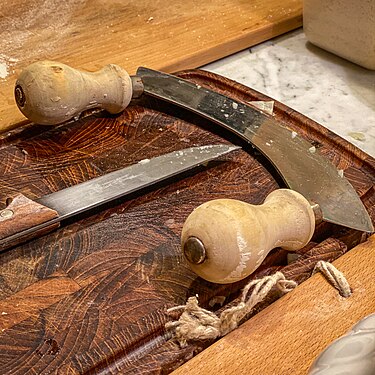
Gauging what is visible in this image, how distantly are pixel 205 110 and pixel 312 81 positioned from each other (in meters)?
0.26

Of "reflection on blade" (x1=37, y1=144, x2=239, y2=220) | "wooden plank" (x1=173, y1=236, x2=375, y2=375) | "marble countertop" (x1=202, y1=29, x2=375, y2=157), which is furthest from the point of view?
"marble countertop" (x1=202, y1=29, x2=375, y2=157)

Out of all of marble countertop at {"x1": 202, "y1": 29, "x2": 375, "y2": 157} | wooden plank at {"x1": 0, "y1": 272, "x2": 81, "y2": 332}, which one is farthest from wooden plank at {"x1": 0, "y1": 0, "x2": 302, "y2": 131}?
wooden plank at {"x1": 0, "y1": 272, "x2": 81, "y2": 332}

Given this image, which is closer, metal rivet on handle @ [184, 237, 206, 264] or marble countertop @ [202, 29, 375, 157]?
metal rivet on handle @ [184, 237, 206, 264]

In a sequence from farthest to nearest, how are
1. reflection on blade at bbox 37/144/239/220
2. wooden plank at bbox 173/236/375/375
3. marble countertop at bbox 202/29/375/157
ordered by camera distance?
marble countertop at bbox 202/29/375/157, reflection on blade at bbox 37/144/239/220, wooden plank at bbox 173/236/375/375

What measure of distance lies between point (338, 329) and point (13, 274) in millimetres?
294

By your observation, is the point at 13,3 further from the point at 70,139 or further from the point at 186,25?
the point at 70,139

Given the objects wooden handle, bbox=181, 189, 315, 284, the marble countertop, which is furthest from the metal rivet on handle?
the marble countertop

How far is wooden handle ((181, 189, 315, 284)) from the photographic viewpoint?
1.77 feet

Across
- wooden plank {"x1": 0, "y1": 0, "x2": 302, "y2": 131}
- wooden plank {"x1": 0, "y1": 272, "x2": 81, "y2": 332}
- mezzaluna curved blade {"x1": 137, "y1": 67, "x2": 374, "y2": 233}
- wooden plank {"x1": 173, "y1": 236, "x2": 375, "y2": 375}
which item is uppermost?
wooden plank {"x1": 0, "y1": 0, "x2": 302, "y2": 131}

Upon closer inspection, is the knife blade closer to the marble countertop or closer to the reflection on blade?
the reflection on blade

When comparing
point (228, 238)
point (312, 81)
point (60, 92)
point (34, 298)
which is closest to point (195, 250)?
point (228, 238)

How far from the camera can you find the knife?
0.62 metres

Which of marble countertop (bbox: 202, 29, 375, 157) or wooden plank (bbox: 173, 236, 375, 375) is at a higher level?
marble countertop (bbox: 202, 29, 375, 157)

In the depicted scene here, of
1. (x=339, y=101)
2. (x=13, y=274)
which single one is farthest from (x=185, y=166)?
(x=339, y=101)
